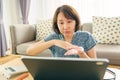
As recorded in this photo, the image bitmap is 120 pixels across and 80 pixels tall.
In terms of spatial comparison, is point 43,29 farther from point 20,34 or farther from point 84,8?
point 84,8

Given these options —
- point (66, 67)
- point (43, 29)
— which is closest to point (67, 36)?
point (66, 67)

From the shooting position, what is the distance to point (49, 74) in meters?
0.85

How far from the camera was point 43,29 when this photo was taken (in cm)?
307

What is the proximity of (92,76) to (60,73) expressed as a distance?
5.3 inches

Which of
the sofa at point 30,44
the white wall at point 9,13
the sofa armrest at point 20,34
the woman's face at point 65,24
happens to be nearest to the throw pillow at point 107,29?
the sofa at point 30,44

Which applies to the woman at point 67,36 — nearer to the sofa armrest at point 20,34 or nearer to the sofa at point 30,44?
the sofa at point 30,44

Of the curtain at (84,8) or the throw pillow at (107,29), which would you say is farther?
the curtain at (84,8)

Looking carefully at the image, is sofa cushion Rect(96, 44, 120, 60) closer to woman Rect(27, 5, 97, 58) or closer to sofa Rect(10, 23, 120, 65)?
sofa Rect(10, 23, 120, 65)

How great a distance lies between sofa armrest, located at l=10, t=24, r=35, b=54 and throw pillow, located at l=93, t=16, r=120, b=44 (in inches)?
41.4

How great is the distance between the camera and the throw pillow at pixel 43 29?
9.97 feet

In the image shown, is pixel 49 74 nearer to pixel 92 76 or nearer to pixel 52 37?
pixel 92 76

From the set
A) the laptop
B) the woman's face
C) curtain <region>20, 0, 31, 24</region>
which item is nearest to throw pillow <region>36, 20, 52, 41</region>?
curtain <region>20, 0, 31, 24</region>

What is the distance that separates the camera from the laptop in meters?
0.74

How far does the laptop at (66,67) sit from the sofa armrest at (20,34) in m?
2.13
